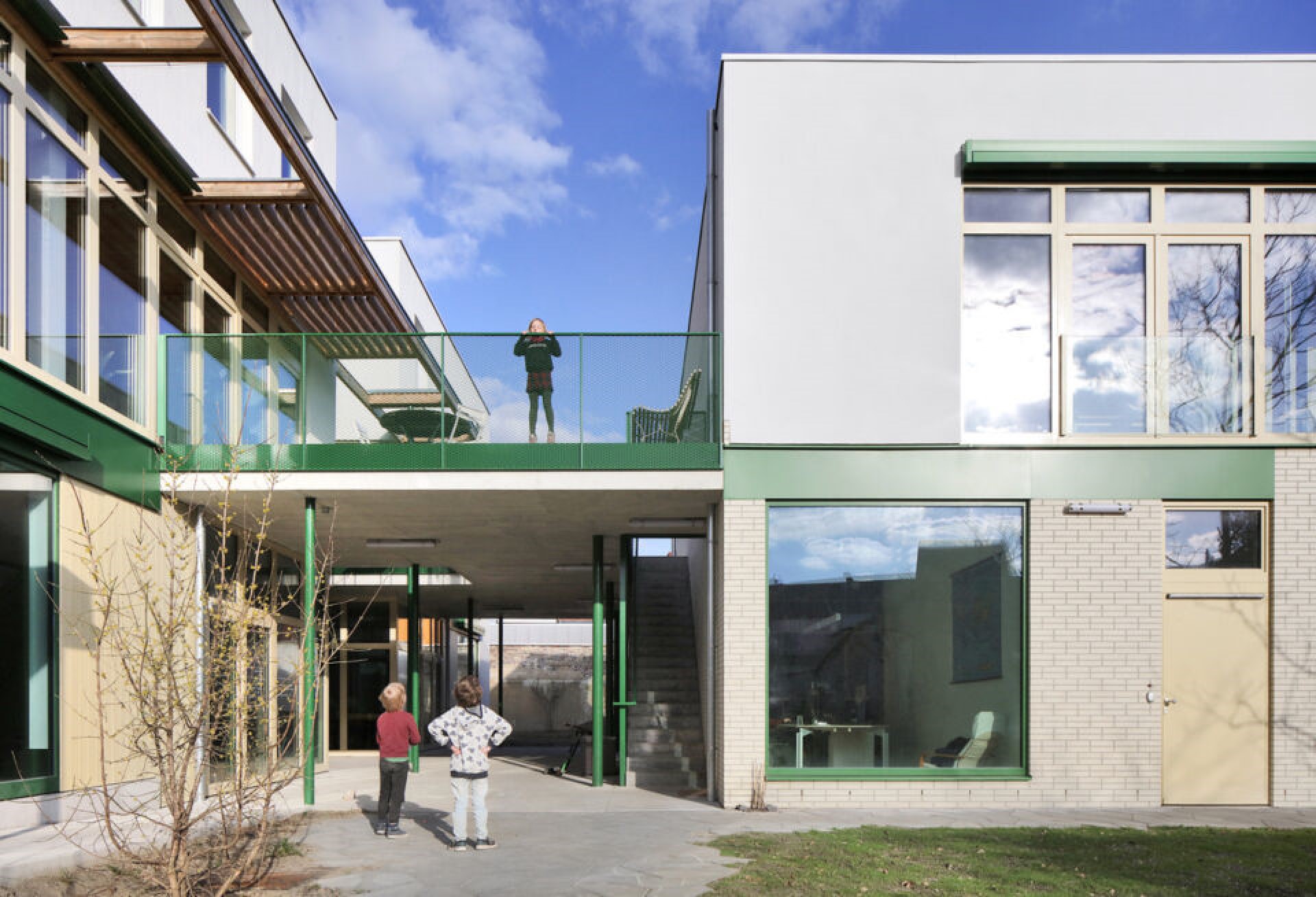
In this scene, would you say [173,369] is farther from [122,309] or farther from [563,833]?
[563,833]

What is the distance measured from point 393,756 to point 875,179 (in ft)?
24.1

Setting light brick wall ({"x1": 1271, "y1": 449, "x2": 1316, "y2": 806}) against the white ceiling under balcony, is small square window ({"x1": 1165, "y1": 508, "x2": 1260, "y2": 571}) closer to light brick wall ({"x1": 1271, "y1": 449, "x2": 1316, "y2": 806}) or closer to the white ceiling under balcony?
light brick wall ({"x1": 1271, "y1": 449, "x2": 1316, "y2": 806})

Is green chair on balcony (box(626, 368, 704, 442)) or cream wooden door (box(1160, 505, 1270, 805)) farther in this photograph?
green chair on balcony (box(626, 368, 704, 442))

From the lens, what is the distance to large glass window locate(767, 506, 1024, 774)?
472 inches

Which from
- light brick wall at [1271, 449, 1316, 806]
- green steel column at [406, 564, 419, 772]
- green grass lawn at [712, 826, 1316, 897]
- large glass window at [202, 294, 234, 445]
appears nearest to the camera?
green grass lawn at [712, 826, 1316, 897]

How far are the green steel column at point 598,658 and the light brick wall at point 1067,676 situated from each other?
8.70 feet

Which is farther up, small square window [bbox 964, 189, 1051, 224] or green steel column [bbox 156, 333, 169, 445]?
small square window [bbox 964, 189, 1051, 224]

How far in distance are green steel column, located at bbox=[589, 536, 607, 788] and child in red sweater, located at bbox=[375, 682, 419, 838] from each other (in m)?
3.63

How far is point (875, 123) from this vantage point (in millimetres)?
12211

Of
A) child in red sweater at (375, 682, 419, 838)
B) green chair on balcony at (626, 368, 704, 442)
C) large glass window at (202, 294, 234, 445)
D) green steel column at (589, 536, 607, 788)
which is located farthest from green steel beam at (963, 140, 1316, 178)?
large glass window at (202, 294, 234, 445)

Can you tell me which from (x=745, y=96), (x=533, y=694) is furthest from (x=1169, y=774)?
(x=533, y=694)

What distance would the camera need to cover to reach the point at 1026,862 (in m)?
8.64

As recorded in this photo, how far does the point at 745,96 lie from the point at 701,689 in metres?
8.08

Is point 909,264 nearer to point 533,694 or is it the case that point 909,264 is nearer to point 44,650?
point 44,650
